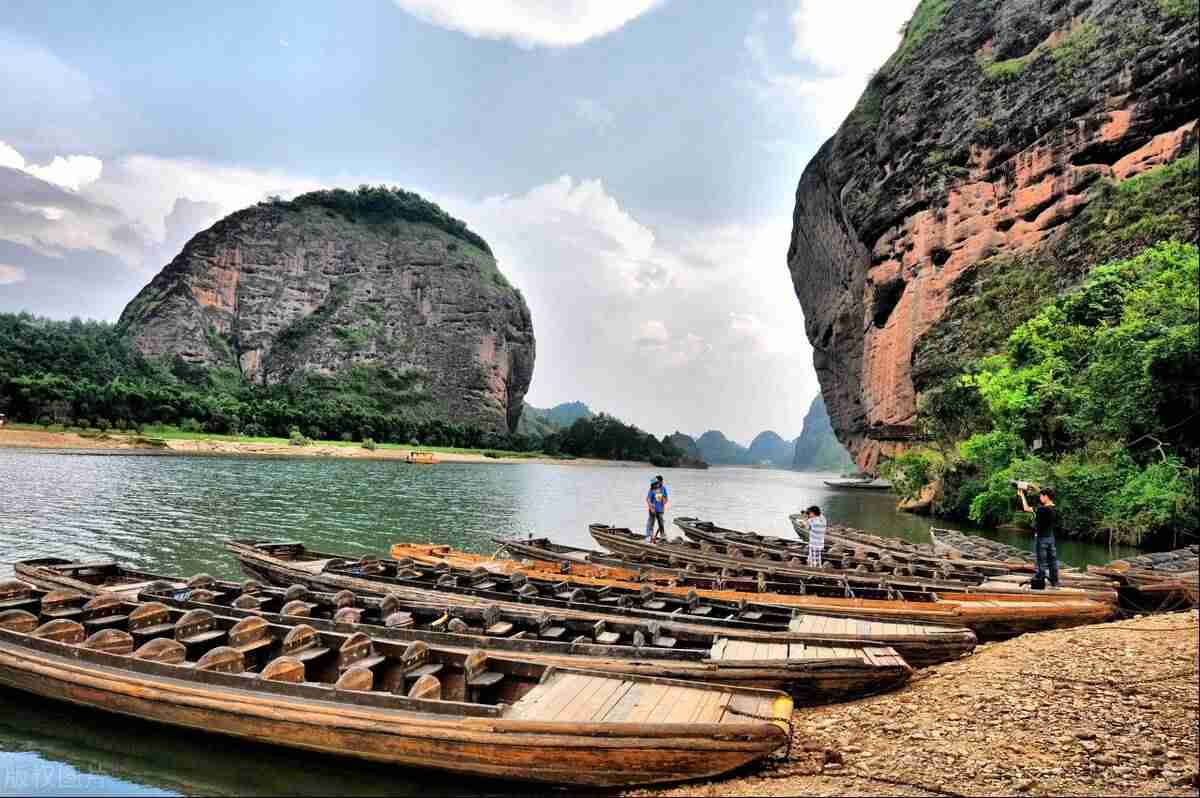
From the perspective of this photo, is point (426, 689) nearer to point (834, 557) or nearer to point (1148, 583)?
point (1148, 583)

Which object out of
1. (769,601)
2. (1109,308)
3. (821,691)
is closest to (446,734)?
(821,691)

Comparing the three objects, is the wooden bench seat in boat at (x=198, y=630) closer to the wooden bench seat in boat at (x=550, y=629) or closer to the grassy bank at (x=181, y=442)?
the wooden bench seat in boat at (x=550, y=629)

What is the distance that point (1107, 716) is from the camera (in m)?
6.18

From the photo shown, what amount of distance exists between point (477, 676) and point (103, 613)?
5.54 m

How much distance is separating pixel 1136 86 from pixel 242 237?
15723 cm

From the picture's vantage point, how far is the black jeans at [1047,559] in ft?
37.9

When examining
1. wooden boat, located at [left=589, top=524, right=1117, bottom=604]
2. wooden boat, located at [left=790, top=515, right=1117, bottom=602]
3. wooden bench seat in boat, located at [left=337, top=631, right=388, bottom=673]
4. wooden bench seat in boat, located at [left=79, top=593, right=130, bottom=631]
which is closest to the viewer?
wooden bench seat in boat, located at [left=337, top=631, right=388, bottom=673]

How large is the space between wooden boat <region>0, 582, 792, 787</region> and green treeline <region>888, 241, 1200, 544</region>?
11.8ft

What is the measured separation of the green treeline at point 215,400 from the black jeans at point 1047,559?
80.1m

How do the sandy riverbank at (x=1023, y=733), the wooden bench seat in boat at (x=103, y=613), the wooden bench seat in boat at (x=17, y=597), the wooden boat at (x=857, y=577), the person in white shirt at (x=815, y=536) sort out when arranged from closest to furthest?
the sandy riverbank at (x=1023, y=733) < the wooden bench seat in boat at (x=103, y=613) < the wooden bench seat in boat at (x=17, y=597) < the wooden boat at (x=857, y=577) < the person in white shirt at (x=815, y=536)

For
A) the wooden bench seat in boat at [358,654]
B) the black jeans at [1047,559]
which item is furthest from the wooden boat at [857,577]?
the wooden bench seat in boat at [358,654]

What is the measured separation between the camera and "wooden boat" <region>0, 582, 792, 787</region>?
5.63m

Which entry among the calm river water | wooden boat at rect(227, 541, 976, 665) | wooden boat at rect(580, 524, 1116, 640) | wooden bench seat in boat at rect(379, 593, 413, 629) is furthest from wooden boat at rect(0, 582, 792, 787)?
wooden boat at rect(580, 524, 1116, 640)

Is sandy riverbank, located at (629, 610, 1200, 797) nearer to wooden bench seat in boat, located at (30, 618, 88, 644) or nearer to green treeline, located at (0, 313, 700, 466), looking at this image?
wooden bench seat in boat, located at (30, 618, 88, 644)
